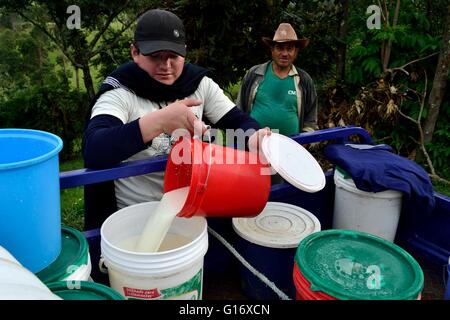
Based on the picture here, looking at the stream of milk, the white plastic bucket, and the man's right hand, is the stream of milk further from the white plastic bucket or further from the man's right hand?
the man's right hand

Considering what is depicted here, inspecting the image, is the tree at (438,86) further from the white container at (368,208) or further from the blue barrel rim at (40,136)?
the blue barrel rim at (40,136)

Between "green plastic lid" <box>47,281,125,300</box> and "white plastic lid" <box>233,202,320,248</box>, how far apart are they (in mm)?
805

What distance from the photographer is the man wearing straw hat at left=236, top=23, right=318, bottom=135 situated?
3922mm

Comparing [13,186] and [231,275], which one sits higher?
[13,186]

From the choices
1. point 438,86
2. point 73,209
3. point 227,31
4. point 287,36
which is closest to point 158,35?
point 287,36

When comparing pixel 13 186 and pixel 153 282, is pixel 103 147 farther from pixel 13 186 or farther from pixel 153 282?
pixel 153 282

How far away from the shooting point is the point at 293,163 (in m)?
1.79

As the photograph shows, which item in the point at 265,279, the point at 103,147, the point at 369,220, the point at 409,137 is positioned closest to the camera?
the point at 103,147

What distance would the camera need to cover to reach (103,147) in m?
1.60

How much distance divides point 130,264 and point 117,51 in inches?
295

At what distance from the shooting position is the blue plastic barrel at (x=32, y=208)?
1.17 m

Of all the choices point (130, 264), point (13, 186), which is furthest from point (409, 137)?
point (13, 186)

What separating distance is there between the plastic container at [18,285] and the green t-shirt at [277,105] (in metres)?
3.16

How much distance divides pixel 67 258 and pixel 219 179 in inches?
26.6
